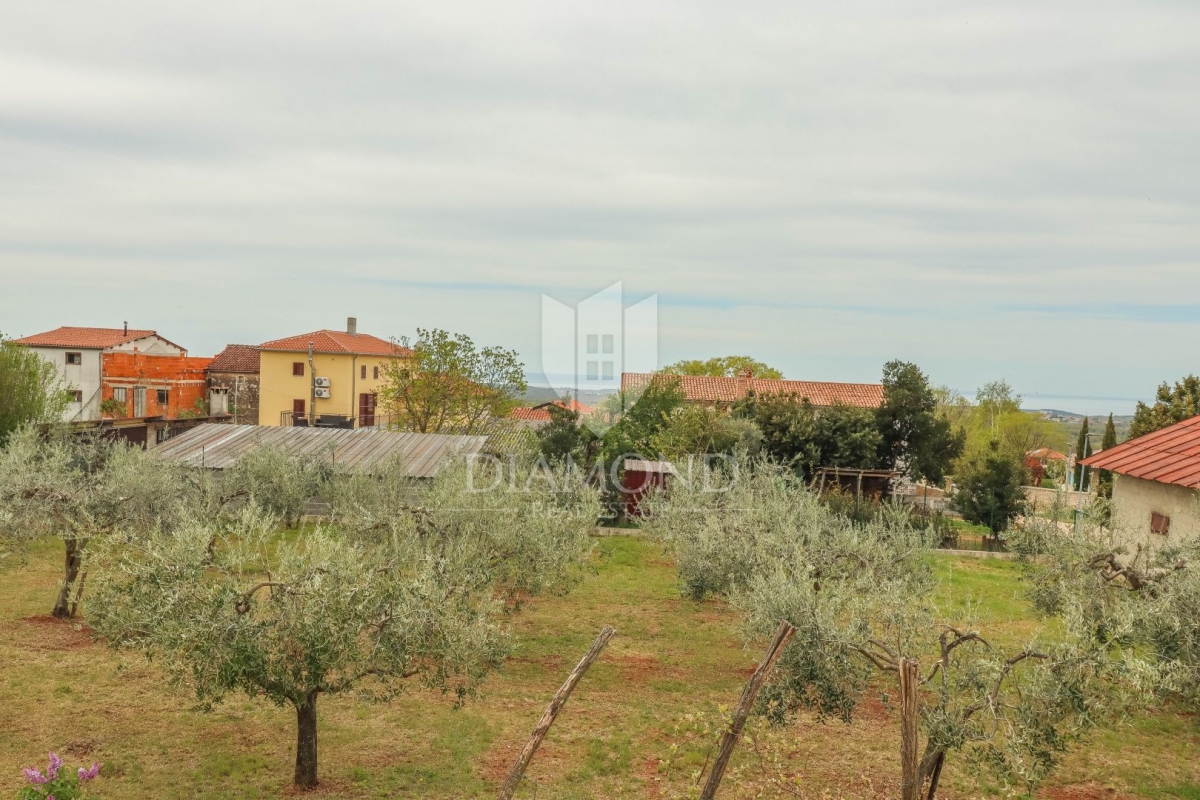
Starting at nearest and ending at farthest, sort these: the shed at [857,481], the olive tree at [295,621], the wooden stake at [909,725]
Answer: the wooden stake at [909,725]
the olive tree at [295,621]
the shed at [857,481]

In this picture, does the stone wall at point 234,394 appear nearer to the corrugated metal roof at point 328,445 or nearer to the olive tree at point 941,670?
the corrugated metal roof at point 328,445

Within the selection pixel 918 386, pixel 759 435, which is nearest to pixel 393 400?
pixel 759 435

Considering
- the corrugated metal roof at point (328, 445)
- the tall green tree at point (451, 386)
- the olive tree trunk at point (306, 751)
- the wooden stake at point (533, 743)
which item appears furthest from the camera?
the tall green tree at point (451, 386)

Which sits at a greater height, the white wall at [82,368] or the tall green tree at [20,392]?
the white wall at [82,368]

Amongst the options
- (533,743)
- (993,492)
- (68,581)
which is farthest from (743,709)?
(993,492)

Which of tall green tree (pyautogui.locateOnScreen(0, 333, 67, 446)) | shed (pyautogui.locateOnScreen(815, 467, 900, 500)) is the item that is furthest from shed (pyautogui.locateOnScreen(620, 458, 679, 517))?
tall green tree (pyautogui.locateOnScreen(0, 333, 67, 446))

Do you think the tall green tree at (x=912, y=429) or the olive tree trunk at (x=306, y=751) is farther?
the tall green tree at (x=912, y=429)

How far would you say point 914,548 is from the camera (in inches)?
554

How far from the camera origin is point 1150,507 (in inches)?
637

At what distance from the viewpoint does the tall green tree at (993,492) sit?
3048 centimetres

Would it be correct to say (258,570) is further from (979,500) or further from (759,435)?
(979,500)

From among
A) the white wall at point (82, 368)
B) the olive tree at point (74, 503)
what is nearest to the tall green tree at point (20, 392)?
the white wall at point (82, 368)

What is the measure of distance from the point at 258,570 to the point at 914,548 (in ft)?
45.9

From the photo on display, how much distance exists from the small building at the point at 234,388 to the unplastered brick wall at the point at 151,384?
1177 mm
